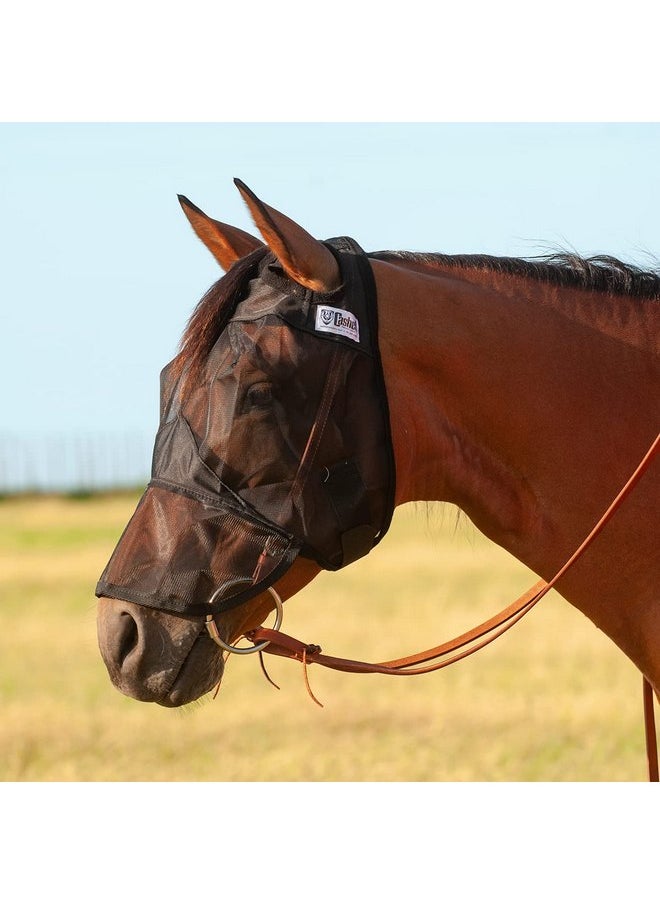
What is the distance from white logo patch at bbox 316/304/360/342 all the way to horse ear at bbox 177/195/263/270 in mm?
569

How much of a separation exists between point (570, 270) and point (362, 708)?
8.11m

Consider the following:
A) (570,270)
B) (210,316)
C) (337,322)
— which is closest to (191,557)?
(210,316)

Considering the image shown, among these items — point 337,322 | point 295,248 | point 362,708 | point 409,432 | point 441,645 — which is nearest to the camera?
point 295,248

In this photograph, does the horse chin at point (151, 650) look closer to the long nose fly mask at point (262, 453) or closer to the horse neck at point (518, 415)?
the long nose fly mask at point (262, 453)

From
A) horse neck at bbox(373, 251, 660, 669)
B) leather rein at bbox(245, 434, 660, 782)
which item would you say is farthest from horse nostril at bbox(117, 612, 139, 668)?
horse neck at bbox(373, 251, 660, 669)

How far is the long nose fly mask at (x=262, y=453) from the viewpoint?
11.1ft

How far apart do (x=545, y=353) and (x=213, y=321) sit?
118cm

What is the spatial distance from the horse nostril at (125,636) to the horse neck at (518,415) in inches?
41.2

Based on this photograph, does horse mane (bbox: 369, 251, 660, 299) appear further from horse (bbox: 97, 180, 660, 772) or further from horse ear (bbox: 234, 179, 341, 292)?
horse ear (bbox: 234, 179, 341, 292)

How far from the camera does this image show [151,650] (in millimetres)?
3396

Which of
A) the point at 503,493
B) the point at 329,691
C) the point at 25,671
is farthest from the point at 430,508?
the point at 25,671

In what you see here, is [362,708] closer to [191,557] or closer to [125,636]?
[125,636]

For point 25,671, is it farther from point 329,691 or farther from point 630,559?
point 630,559

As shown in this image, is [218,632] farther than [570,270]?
No
